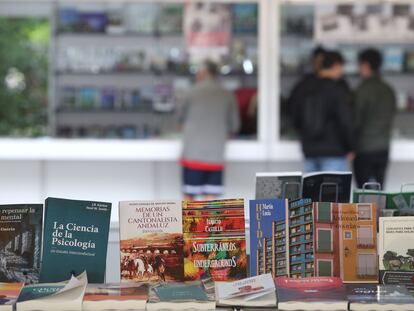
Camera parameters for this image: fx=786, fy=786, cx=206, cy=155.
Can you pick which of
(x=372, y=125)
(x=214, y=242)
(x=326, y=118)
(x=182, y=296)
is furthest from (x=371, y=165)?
(x=182, y=296)

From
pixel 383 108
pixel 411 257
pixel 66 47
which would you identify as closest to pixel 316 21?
pixel 383 108

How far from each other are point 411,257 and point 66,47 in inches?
240

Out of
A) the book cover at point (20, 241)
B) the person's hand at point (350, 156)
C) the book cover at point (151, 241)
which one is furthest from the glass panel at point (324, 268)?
the person's hand at point (350, 156)

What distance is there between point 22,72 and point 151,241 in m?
7.13

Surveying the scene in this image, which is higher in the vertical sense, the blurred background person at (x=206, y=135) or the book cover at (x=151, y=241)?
the blurred background person at (x=206, y=135)

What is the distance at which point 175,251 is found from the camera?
2.51 metres

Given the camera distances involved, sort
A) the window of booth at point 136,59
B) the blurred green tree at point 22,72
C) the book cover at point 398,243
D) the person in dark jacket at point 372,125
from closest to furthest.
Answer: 1. the book cover at point 398,243
2. the person in dark jacket at point 372,125
3. the window of booth at point 136,59
4. the blurred green tree at point 22,72

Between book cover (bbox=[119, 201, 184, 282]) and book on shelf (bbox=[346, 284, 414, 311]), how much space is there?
56cm

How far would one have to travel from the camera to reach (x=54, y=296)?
230 cm

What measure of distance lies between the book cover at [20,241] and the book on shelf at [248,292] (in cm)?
59

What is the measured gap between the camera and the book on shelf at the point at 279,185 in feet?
8.98

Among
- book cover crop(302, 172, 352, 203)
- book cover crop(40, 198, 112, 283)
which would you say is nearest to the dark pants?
book cover crop(302, 172, 352, 203)

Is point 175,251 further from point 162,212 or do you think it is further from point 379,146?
point 379,146

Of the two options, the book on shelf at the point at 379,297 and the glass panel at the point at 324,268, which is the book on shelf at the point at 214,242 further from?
the book on shelf at the point at 379,297
